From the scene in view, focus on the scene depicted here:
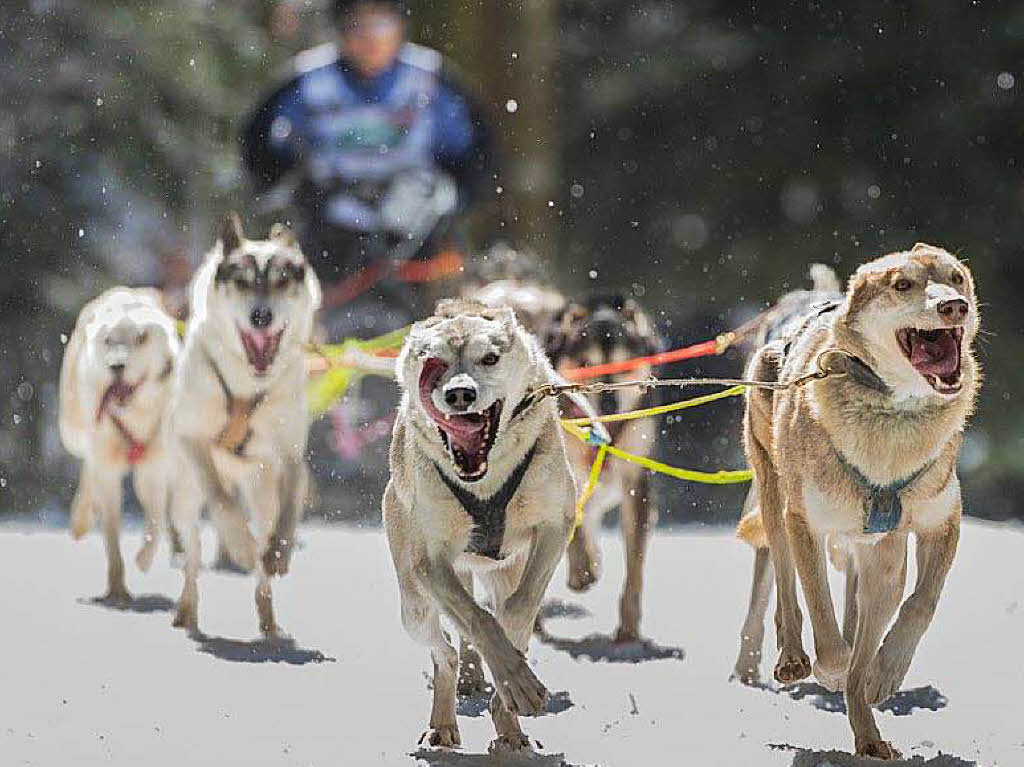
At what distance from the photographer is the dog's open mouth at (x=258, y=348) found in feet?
20.9

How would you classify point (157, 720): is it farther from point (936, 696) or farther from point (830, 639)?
point (936, 696)

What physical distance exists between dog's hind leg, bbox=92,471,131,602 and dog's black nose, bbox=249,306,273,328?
129cm

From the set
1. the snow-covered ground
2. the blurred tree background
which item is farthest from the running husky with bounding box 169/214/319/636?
the blurred tree background

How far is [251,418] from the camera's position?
21.1ft

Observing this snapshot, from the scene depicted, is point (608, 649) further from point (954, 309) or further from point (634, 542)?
point (954, 309)

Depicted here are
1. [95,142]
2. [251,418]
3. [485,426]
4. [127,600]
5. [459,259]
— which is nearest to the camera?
[485,426]

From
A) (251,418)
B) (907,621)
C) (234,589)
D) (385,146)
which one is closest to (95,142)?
(385,146)

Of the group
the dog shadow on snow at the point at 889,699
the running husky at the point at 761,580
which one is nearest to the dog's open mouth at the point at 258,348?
the running husky at the point at 761,580

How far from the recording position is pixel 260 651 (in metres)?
5.95

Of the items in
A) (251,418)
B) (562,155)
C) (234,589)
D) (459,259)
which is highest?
(562,155)

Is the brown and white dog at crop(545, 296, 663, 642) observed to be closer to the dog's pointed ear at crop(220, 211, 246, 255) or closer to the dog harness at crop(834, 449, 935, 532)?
the dog's pointed ear at crop(220, 211, 246, 255)

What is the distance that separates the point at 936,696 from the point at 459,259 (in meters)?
5.28

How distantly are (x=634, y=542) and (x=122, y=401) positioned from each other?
2127mm

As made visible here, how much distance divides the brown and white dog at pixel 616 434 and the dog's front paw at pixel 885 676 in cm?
211
